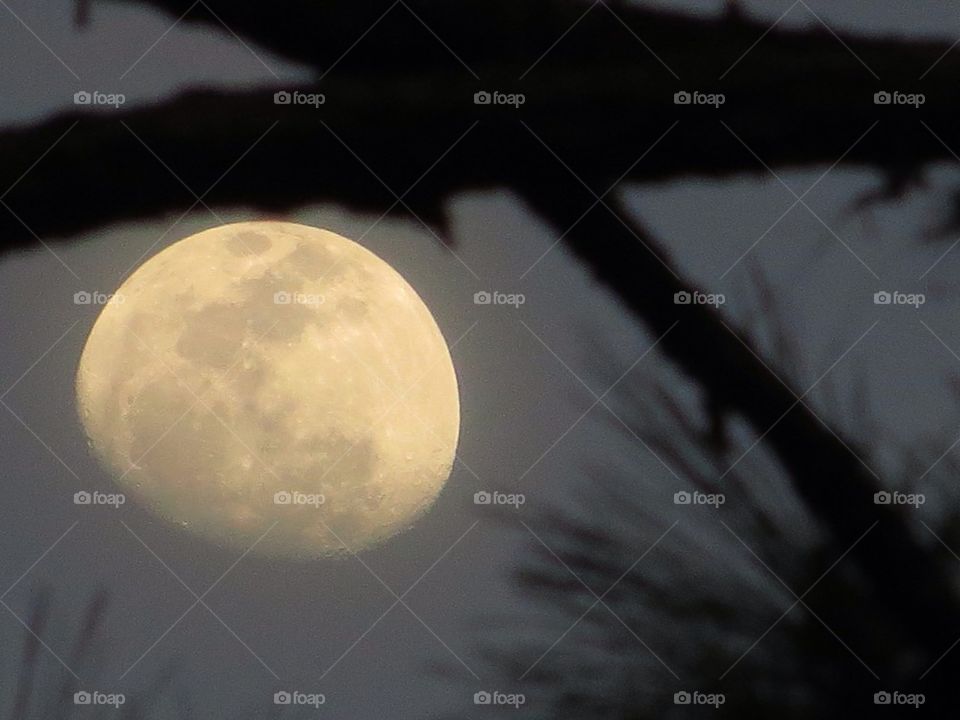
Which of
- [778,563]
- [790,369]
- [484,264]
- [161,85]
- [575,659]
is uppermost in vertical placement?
[161,85]

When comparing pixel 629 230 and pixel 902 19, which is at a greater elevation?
pixel 902 19

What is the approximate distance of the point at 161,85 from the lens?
262 cm

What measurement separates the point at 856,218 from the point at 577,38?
69cm

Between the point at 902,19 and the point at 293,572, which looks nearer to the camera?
the point at 293,572

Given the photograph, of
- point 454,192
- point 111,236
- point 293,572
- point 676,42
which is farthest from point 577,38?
point 293,572

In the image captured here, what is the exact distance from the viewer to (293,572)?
2.46 m

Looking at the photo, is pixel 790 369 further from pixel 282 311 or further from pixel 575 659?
pixel 282 311

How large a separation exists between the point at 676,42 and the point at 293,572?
133cm

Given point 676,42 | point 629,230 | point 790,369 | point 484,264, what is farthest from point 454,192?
point 790,369

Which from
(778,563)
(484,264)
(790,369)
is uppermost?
(484,264)

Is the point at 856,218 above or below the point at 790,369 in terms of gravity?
above

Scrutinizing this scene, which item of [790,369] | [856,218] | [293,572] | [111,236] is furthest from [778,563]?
[111,236]

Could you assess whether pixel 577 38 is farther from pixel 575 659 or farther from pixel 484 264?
pixel 575 659

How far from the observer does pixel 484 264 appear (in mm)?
Answer: 2576
